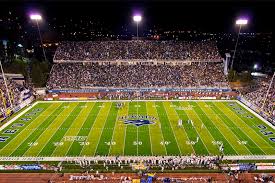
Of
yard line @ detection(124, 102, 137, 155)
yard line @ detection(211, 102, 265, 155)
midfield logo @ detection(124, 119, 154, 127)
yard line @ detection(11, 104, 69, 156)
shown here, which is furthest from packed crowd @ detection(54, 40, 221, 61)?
yard line @ detection(124, 102, 137, 155)

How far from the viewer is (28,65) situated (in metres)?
65.3

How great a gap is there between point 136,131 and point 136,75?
2396cm

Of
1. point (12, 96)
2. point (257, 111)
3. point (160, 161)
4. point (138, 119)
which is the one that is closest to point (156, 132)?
point (138, 119)

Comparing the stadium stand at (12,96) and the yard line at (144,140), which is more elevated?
the stadium stand at (12,96)

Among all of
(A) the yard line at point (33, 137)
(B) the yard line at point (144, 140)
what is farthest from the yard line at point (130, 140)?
(A) the yard line at point (33, 137)

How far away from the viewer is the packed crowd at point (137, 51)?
57.8 metres

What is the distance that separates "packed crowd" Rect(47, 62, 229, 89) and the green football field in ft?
30.6

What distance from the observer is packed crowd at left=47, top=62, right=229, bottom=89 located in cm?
5247

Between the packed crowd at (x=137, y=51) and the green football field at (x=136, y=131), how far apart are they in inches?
664

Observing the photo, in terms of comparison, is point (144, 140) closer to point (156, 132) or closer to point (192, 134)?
point (156, 132)

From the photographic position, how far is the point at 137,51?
5925cm

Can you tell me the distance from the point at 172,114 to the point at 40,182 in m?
21.6

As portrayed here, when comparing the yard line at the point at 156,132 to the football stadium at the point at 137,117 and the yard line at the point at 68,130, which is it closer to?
Answer: the football stadium at the point at 137,117

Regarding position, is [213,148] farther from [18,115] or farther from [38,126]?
[18,115]
